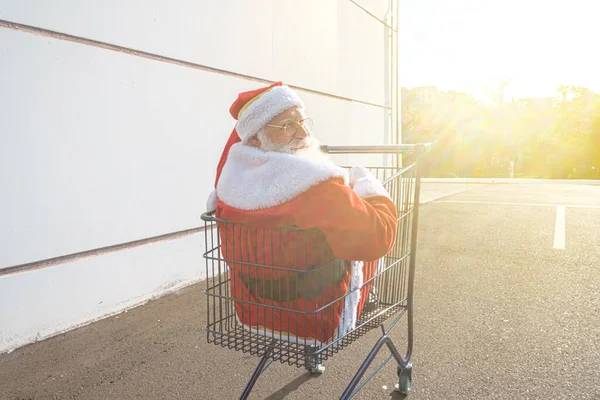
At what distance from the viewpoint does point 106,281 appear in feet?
12.1

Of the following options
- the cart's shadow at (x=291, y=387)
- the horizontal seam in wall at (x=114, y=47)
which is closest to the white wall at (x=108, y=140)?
the horizontal seam in wall at (x=114, y=47)

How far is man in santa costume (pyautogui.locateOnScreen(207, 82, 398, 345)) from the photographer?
5.52 ft

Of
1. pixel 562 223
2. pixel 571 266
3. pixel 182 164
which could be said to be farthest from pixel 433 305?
pixel 562 223

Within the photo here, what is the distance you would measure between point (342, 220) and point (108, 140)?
256 cm

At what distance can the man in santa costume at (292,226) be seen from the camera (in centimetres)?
168

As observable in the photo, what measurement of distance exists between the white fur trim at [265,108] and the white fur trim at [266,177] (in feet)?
0.29

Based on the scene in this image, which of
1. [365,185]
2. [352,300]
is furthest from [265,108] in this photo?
[352,300]

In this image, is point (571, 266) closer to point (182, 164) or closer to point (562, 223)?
point (562, 223)

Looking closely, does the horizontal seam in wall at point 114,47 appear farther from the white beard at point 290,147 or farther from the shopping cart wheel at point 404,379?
the shopping cart wheel at point 404,379

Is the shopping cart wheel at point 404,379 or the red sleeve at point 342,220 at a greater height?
the red sleeve at point 342,220

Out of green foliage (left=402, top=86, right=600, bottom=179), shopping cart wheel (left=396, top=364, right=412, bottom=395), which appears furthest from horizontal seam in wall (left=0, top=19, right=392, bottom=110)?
green foliage (left=402, top=86, right=600, bottom=179)

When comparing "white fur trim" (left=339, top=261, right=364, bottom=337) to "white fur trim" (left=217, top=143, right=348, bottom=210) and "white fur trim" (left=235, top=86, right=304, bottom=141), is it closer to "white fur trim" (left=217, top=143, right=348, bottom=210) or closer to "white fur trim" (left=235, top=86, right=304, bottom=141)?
"white fur trim" (left=217, top=143, right=348, bottom=210)

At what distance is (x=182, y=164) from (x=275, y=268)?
278cm

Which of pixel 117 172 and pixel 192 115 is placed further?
pixel 192 115
